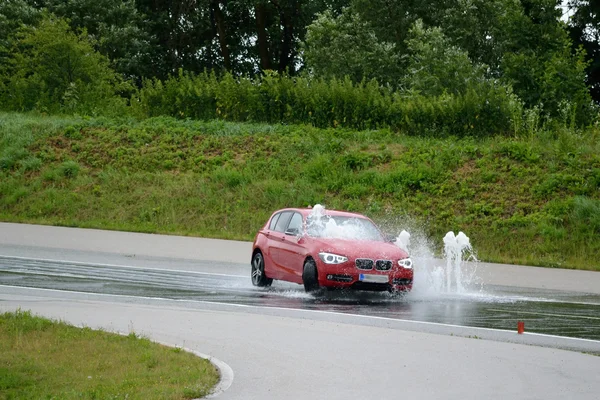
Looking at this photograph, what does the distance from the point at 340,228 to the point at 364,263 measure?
5.16 ft

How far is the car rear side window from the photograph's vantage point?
62.6 ft

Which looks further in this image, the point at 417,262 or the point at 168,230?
the point at 168,230

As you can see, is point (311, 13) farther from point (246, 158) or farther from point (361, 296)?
point (361, 296)

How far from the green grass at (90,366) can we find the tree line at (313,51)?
25391 millimetres

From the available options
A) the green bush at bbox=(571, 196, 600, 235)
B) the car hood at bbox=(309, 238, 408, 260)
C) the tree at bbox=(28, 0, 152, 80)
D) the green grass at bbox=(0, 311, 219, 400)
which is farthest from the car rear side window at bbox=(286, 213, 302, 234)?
the tree at bbox=(28, 0, 152, 80)

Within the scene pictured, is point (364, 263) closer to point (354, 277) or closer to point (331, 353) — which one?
point (354, 277)

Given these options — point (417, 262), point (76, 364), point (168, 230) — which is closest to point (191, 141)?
point (168, 230)

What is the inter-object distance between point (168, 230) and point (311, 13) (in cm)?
3279

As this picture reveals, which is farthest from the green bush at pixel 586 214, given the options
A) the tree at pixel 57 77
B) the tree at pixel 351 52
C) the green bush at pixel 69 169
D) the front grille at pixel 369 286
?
the tree at pixel 57 77

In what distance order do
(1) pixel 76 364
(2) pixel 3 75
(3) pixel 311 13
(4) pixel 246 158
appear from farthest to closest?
(3) pixel 311 13, (2) pixel 3 75, (4) pixel 246 158, (1) pixel 76 364

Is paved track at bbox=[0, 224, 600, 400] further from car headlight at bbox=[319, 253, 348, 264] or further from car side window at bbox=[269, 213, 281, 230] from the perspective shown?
car side window at bbox=[269, 213, 281, 230]

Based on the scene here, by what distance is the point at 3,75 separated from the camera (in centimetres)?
4875

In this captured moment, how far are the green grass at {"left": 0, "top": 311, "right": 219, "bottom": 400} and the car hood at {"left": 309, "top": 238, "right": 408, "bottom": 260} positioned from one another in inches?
256

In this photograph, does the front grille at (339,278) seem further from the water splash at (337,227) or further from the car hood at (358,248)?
the water splash at (337,227)
